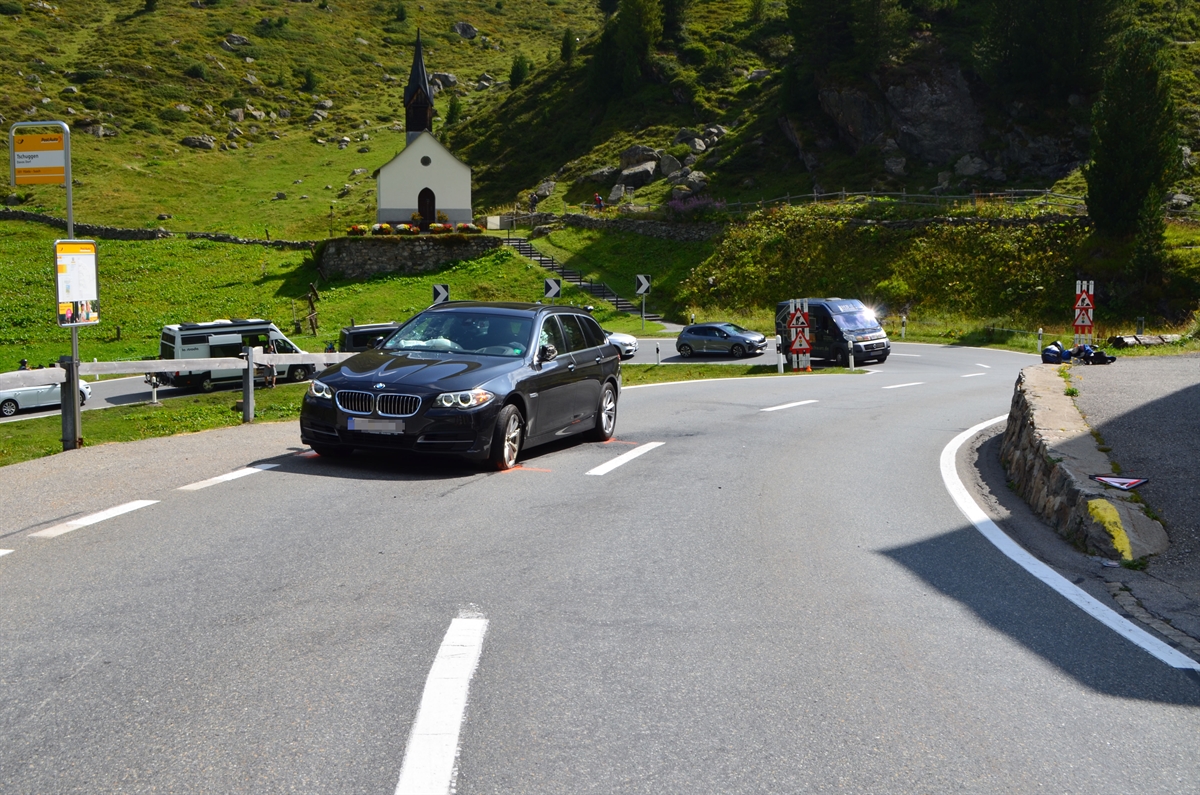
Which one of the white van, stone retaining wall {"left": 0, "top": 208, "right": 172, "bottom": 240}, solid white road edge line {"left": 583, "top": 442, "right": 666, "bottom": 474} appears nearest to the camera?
solid white road edge line {"left": 583, "top": 442, "right": 666, "bottom": 474}

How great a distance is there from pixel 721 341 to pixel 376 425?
29.4 metres

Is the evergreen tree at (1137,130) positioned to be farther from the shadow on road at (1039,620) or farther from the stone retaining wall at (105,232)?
the stone retaining wall at (105,232)

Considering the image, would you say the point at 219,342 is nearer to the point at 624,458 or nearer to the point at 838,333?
the point at 838,333

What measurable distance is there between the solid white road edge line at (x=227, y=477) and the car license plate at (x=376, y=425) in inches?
35.3

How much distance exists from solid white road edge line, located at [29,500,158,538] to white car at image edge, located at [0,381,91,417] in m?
21.5

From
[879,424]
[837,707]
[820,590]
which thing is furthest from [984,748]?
[879,424]

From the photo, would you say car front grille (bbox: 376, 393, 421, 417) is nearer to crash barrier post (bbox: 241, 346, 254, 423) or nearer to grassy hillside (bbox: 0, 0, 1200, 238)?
crash barrier post (bbox: 241, 346, 254, 423)

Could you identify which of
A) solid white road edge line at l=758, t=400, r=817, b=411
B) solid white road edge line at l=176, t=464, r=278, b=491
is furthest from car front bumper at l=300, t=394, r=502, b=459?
solid white road edge line at l=758, t=400, r=817, b=411

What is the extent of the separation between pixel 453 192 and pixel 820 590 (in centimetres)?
7093

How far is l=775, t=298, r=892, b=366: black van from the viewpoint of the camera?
3212 centimetres

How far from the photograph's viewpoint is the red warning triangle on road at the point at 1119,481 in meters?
8.23

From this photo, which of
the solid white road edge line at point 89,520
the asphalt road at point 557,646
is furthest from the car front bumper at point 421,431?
the solid white road edge line at point 89,520

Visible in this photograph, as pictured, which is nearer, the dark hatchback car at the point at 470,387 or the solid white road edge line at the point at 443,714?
the solid white road edge line at the point at 443,714

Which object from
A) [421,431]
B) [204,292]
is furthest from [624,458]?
[204,292]
